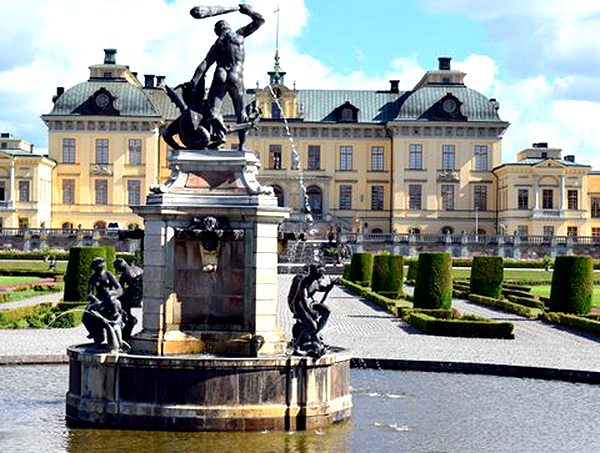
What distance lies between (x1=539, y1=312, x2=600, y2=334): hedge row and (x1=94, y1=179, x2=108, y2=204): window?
48.3 meters

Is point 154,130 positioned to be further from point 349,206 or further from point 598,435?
point 598,435

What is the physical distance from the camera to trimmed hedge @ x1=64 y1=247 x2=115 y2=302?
85.8 ft

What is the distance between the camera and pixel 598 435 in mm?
10852

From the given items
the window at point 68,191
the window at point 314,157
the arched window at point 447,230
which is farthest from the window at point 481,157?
the window at point 68,191

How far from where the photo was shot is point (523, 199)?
6788 centimetres

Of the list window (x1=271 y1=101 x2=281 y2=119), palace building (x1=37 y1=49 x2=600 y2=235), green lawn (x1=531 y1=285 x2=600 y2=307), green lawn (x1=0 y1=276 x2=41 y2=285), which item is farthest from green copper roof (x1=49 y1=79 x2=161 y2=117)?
green lawn (x1=531 y1=285 x2=600 y2=307)

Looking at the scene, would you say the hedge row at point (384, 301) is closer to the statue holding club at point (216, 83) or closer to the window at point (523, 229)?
the statue holding club at point (216, 83)

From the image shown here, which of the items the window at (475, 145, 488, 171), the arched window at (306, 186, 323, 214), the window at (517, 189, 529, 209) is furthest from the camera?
the arched window at (306, 186, 323, 214)

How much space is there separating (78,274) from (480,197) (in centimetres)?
4816

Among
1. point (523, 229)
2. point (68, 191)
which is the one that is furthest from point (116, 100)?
point (523, 229)

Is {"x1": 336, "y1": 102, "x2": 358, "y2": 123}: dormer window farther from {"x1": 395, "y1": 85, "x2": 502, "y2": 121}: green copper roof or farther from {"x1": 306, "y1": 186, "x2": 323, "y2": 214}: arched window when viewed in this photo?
{"x1": 306, "y1": 186, "x2": 323, "y2": 214}: arched window

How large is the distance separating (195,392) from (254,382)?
63 cm

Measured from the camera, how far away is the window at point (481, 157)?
70.4m

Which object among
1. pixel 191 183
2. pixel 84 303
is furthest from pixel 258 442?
pixel 84 303
